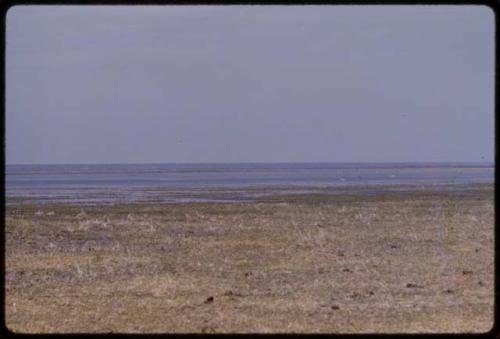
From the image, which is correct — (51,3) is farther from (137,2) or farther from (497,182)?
(497,182)

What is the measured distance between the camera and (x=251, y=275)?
10359mm

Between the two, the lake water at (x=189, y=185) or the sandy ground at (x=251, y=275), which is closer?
the sandy ground at (x=251, y=275)

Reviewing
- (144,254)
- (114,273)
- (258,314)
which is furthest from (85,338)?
(144,254)

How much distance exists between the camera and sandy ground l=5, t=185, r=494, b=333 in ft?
24.7

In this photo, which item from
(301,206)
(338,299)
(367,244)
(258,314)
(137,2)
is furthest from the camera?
(301,206)

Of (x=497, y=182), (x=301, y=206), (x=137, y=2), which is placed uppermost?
(x=137, y=2)

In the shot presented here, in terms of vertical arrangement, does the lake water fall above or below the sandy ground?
below

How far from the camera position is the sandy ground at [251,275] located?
752cm

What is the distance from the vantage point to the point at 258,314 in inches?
307

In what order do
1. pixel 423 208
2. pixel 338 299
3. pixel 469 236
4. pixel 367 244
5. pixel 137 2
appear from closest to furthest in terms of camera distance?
pixel 137 2 < pixel 338 299 < pixel 367 244 < pixel 469 236 < pixel 423 208

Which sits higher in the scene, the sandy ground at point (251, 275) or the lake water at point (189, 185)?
the sandy ground at point (251, 275)

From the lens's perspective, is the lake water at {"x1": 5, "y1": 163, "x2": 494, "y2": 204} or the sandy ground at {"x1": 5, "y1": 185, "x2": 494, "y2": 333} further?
the lake water at {"x1": 5, "y1": 163, "x2": 494, "y2": 204}

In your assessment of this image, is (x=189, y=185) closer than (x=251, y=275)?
No

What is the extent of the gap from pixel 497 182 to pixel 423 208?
→ 66.4 ft
